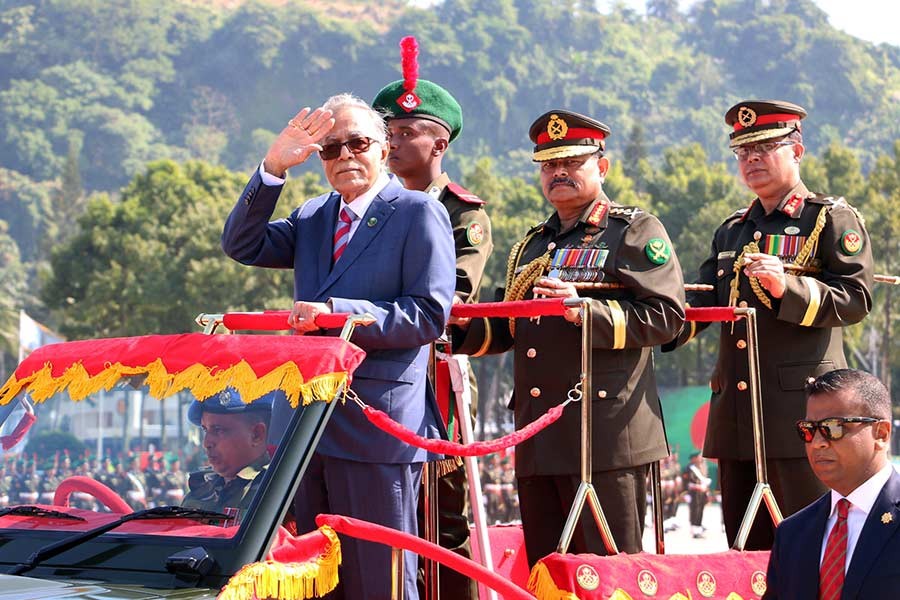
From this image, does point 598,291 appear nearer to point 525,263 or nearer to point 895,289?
point 525,263

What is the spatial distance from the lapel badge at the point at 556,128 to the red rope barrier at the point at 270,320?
5.08 ft

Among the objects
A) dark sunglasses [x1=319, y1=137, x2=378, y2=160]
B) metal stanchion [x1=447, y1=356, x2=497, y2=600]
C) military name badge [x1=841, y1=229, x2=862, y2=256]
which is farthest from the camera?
military name badge [x1=841, y1=229, x2=862, y2=256]

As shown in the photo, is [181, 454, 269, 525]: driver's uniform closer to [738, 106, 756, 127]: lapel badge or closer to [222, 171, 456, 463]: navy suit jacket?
[222, 171, 456, 463]: navy suit jacket

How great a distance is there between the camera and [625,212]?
5.95 m

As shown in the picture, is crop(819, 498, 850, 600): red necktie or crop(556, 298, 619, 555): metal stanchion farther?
crop(556, 298, 619, 555): metal stanchion

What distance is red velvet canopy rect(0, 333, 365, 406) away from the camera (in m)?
4.23

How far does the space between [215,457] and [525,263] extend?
7.84 ft

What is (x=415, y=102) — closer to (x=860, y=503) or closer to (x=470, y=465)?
(x=470, y=465)

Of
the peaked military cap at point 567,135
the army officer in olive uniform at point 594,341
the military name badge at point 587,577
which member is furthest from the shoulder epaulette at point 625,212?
the military name badge at point 587,577

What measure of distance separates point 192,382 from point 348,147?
1.09m

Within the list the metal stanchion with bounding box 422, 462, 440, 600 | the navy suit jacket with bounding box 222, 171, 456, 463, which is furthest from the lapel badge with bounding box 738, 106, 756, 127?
the metal stanchion with bounding box 422, 462, 440, 600

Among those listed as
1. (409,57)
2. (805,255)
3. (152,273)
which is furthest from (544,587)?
(152,273)

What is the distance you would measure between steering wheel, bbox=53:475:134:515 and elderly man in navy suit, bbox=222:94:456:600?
0.62 m

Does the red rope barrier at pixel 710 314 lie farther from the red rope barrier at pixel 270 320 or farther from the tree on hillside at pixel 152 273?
the tree on hillside at pixel 152 273
